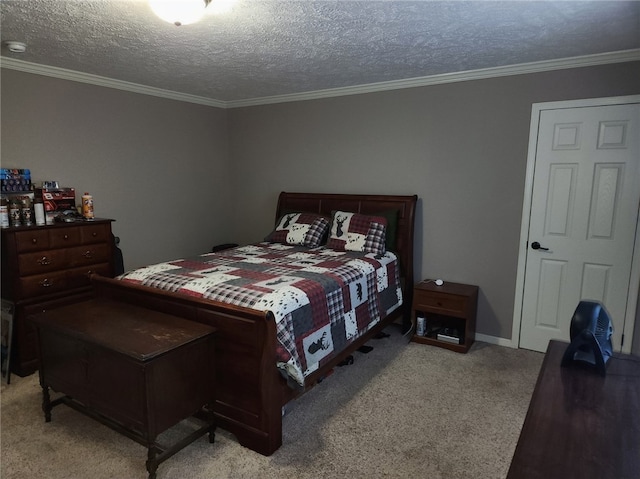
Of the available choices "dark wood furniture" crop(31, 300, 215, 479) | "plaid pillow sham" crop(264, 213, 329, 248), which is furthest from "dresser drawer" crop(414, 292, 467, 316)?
"dark wood furniture" crop(31, 300, 215, 479)

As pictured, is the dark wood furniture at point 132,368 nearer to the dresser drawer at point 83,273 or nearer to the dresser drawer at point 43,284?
the dresser drawer at point 43,284

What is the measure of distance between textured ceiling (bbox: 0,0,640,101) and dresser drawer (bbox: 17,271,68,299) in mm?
1619

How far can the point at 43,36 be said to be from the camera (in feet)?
8.59

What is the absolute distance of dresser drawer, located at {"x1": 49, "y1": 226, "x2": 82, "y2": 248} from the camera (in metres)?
3.08

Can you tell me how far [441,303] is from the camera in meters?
3.50

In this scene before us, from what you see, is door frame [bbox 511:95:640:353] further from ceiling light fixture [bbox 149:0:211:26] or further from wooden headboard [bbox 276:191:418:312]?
ceiling light fixture [bbox 149:0:211:26]

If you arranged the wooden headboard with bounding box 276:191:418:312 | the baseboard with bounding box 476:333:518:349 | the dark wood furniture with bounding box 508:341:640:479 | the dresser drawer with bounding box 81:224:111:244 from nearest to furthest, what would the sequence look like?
the dark wood furniture with bounding box 508:341:640:479, the dresser drawer with bounding box 81:224:111:244, the baseboard with bounding box 476:333:518:349, the wooden headboard with bounding box 276:191:418:312

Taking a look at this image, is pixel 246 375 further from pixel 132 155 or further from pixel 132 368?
pixel 132 155

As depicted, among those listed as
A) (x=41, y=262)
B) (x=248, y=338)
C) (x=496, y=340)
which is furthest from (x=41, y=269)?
(x=496, y=340)

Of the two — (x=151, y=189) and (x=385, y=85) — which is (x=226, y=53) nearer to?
(x=385, y=85)

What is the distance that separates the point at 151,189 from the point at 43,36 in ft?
6.02

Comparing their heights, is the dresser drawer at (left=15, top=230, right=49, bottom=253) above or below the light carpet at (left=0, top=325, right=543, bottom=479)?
above

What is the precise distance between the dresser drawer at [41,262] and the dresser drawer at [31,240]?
4 centimetres

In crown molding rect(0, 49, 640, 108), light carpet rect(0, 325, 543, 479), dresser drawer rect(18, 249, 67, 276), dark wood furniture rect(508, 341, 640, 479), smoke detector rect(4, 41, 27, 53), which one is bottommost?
light carpet rect(0, 325, 543, 479)
